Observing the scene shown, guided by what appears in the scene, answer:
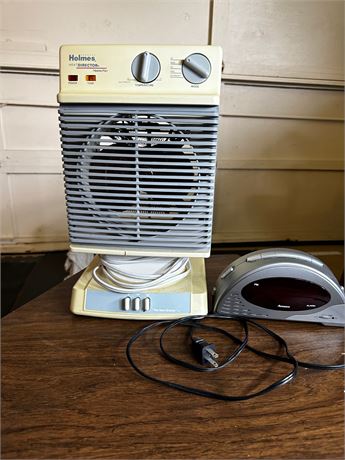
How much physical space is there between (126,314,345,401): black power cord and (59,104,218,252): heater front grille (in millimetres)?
126

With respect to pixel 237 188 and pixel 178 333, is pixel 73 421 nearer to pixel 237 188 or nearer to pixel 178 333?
pixel 178 333

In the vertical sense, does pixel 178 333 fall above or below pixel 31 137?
below

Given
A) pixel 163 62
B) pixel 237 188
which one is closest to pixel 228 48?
pixel 237 188

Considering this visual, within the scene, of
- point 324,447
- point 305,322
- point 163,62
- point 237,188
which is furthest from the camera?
point 237,188

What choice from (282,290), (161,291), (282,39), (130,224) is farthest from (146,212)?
(282,39)

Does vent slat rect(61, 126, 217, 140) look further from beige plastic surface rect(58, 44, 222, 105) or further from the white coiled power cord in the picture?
the white coiled power cord

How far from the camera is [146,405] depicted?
1.19 ft

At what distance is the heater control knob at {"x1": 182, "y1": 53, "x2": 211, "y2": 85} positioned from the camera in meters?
0.42

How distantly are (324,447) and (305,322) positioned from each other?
0.22 meters

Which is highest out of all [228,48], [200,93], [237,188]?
[228,48]

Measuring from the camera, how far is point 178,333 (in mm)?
490

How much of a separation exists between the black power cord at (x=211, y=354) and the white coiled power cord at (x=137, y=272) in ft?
0.22

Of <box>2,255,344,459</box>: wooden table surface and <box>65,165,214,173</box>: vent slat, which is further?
<box>65,165,214,173</box>: vent slat

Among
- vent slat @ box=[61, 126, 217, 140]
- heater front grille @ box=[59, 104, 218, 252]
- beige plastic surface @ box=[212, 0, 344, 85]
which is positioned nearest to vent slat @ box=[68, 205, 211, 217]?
heater front grille @ box=[59, 104, 218, 252]
